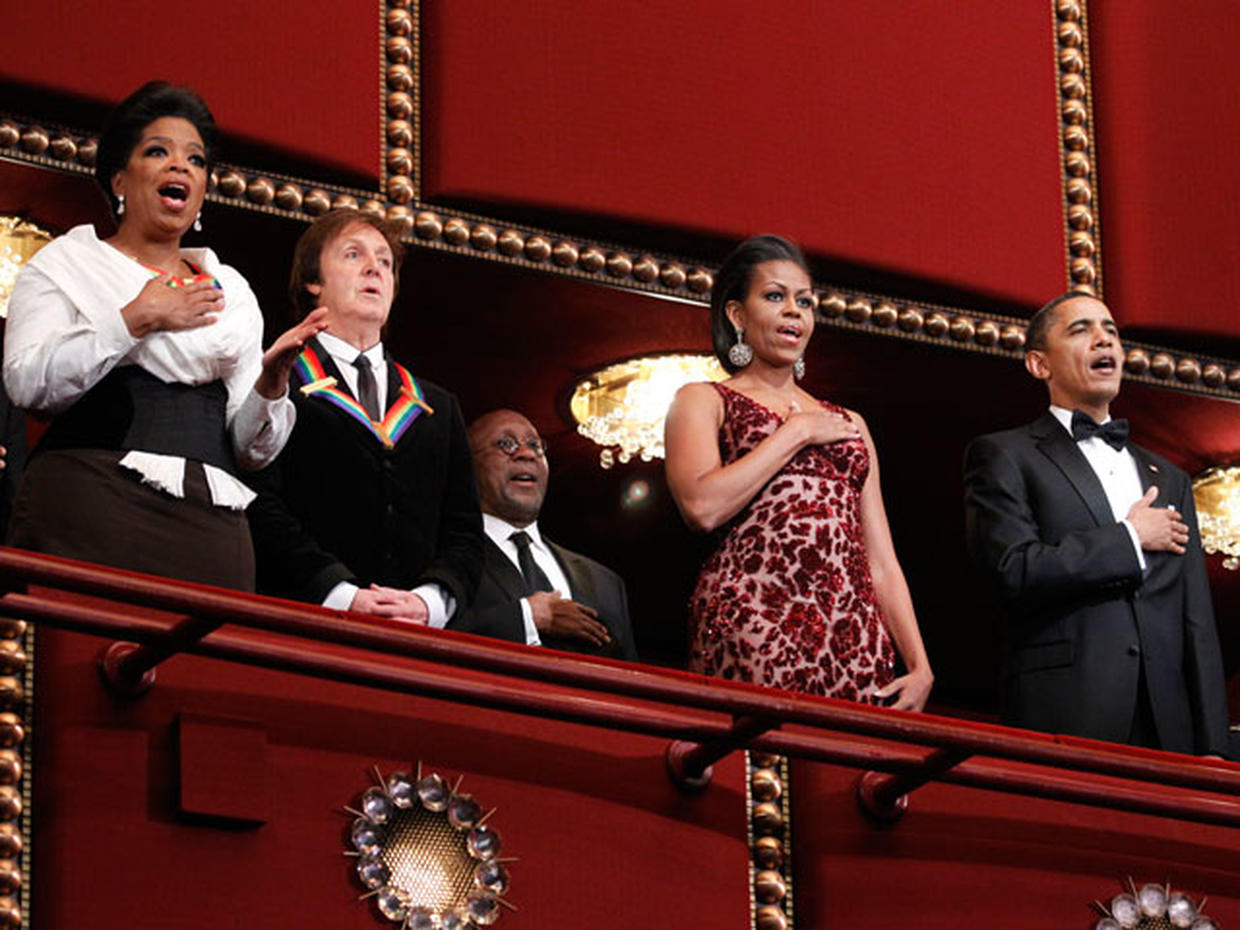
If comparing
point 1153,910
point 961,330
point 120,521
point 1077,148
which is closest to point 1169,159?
point 1077,148

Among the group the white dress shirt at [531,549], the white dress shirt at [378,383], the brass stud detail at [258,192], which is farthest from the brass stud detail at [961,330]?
the white dress shirt at [378,383]

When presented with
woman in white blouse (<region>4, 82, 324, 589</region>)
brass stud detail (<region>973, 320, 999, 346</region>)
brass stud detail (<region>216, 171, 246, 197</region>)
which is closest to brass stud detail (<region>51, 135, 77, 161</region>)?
brass stud detail (<region>216, 171, 246, 197</region>)

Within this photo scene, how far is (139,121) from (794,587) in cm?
141

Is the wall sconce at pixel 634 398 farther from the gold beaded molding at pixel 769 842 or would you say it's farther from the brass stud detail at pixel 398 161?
the gold beaded molding at pixel 769 842

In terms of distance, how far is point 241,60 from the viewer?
6262 mm

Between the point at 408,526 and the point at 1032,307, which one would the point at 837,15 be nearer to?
the point at 1032,307

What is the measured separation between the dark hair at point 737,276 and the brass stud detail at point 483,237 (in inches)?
36.5

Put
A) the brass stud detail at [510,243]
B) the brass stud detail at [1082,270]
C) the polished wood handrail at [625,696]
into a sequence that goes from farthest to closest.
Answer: the brass stud detail at [1082,270]
the brass stud detail at [510,243]
the polished wood handrail at [625,696]

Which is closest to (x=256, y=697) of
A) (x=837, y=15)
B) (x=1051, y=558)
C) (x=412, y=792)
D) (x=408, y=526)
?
(x=412, y=792)

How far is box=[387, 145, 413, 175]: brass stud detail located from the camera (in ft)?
21.1

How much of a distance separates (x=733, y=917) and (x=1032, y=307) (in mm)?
2606

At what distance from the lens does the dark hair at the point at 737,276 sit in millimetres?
5621

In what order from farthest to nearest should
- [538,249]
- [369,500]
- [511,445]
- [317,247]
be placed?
[538,249] → [511,445] → [317,247] → [369,500]

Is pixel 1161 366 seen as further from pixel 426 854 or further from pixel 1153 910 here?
pixel 426 854
